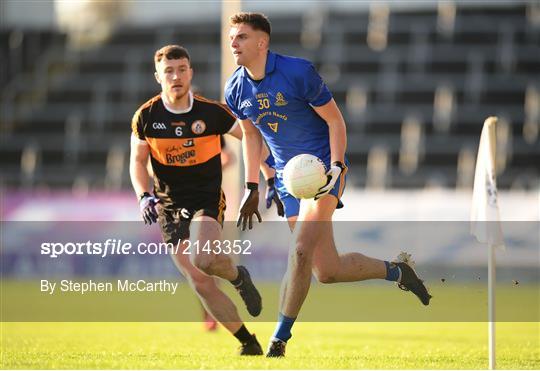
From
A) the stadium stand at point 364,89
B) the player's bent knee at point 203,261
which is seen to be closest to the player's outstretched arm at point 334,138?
the player's bent knee at point 203,261

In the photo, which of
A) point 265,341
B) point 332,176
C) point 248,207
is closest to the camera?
point 332,176

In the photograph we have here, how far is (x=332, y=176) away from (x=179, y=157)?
170 cm

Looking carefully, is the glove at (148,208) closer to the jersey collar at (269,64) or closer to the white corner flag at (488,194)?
the jersey collar at (269,64)

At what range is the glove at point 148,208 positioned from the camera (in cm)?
948

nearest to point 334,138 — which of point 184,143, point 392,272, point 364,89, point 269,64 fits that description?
point 269,64

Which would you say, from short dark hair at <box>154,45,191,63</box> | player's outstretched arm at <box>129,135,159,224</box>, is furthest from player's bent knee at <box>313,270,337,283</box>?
short dark hair at <box>154,45,191,63</box>

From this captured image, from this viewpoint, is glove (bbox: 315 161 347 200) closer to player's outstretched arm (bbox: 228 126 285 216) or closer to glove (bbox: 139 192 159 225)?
player's outstretched arm (bbox: 228 126 285 216)

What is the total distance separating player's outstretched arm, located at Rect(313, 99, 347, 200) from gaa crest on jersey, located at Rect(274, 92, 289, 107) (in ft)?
0.77

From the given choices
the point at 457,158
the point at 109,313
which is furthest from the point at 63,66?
the point at 109,313

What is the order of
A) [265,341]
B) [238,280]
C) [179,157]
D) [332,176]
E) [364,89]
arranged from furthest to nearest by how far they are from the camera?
[364,89]
[265,341]
[179,157]
[238,280]
[332,176]

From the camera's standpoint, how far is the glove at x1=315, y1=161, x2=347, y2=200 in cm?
877

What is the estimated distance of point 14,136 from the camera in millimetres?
32594

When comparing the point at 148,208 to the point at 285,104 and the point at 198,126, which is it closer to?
the point at 198,126

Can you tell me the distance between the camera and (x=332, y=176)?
348 inches
